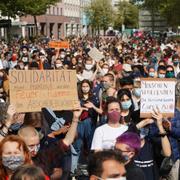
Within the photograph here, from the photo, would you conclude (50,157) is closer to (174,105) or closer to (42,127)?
(42,127)

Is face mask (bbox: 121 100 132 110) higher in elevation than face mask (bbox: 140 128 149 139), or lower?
higher

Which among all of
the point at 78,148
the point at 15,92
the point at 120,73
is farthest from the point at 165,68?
the point at 15,92

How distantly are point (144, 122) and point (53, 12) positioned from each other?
289 feet

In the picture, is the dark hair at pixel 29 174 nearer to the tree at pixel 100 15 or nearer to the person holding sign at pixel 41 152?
the person holding sign at pixel 41 152

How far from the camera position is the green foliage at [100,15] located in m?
90.1

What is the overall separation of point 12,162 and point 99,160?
35.2 inches

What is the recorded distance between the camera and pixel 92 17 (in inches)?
3625

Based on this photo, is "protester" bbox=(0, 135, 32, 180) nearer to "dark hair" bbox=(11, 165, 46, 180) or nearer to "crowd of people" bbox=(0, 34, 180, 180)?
"crowd of people" bbox=(0, 34, 180, 180)

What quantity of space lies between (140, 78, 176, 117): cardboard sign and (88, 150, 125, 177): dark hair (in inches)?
103

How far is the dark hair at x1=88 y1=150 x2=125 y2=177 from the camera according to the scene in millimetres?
4026

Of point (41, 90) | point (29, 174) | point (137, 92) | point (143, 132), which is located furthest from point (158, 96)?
point (29, 174)

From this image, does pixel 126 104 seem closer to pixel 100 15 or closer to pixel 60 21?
pixel 100 15

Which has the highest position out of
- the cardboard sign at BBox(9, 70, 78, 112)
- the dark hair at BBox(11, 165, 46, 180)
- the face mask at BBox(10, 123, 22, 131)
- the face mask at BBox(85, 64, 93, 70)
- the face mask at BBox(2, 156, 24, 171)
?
the cardboard sign at BBox(9, 70, 78, 112)

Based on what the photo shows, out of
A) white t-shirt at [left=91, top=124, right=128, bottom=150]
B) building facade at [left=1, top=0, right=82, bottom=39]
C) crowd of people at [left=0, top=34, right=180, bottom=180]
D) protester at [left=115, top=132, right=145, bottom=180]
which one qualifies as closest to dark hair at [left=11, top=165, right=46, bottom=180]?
crowd of people at [left=0, top=34, right=180, bottom=180]
